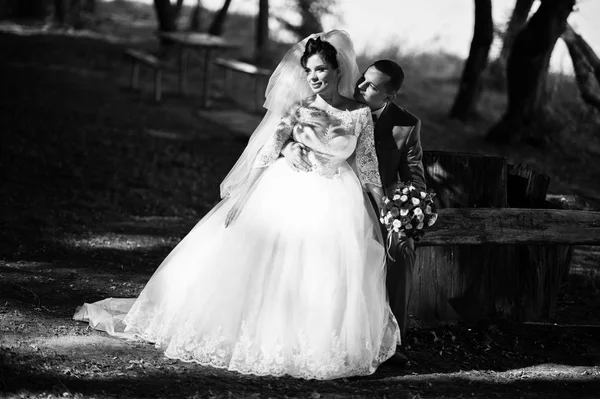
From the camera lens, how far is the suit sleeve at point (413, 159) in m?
5.52

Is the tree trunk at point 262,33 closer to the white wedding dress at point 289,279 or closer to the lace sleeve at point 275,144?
the lace sleeve at point 275,144

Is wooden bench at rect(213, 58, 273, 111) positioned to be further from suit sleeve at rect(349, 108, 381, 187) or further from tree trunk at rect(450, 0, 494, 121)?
suit sleeve at rect(349, 108, 381, 187)

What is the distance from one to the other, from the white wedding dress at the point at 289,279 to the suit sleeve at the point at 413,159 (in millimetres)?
A: 324

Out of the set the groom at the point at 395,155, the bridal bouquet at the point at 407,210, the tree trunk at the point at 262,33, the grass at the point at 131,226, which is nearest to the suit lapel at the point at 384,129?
the groom at the point at 395,155

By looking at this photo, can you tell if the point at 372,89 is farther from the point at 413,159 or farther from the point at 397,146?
the point at 413,159

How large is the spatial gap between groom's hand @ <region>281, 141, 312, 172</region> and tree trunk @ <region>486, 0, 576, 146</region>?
31.3 feet

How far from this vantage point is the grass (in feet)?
16.1

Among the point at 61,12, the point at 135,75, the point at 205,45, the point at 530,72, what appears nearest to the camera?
the point at 530,72

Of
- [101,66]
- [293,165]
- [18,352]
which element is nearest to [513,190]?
[293,165]

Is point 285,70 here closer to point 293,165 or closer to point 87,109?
point 293,165

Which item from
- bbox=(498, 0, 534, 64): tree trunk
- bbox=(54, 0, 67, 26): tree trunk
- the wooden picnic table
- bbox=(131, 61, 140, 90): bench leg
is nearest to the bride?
the wooden picnic table

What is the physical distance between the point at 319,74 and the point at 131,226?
5.06 metres

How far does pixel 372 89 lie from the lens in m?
5.36

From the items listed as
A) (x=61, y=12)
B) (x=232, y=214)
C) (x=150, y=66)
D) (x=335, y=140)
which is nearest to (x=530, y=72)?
(x=150, y=66)
